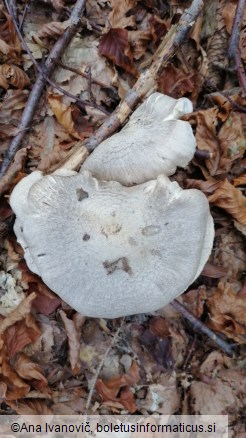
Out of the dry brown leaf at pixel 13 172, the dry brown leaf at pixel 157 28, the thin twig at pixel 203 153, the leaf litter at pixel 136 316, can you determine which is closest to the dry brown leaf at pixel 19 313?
the leaf litter at pixel 136 316

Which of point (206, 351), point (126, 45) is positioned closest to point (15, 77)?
point (126, 45)

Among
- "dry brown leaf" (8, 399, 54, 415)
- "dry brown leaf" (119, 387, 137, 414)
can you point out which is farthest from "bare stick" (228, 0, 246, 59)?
"dry brown leaf" (8, 399, 54, 415)

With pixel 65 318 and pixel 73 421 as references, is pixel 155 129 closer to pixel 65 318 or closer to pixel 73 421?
pixel 65 318

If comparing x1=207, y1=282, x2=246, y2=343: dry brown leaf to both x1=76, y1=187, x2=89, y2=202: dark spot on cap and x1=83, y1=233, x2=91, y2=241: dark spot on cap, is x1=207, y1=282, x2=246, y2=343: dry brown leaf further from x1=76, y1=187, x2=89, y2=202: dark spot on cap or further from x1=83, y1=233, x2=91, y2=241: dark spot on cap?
x1=76, y1=187, x2=89, y2=202: dark spot on cap

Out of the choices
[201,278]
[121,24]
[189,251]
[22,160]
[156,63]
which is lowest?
[201,278]

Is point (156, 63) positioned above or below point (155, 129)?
above

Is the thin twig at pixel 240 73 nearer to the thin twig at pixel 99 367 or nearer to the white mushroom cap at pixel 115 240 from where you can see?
the white mushroom cap at pixel 115 240
